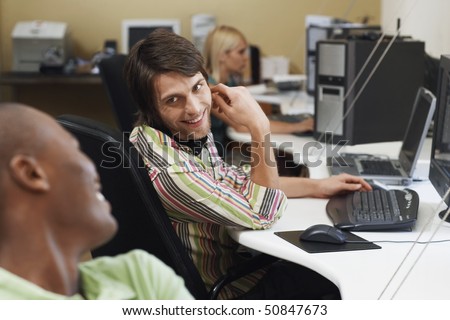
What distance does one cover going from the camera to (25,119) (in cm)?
81

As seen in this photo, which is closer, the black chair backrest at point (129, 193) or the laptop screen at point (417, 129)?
the black chair backrest at point (129, 193)

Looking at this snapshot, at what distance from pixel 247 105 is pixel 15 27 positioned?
3540 mm

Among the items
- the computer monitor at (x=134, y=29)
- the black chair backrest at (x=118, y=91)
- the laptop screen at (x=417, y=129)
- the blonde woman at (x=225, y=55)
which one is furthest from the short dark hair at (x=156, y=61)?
the computer monitor at (x=134, y=29)

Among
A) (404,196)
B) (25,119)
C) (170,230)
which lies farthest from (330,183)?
(25,119)

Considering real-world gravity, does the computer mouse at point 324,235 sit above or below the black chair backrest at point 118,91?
below

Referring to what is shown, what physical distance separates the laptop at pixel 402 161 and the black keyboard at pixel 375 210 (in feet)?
0.70

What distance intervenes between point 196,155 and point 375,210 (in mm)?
449

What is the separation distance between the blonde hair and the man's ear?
298cm

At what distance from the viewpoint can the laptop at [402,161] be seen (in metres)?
2.09

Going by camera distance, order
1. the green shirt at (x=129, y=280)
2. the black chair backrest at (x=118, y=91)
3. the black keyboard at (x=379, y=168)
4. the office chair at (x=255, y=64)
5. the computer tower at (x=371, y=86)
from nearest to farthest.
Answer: the green shirt at (x=129, y=280) → the black keyboard at (x=379, y=168) → the computer tower at (x=371, y=86) → the black chair backrest at (x=118, y=91) → the office chair at (x=255, y=64)

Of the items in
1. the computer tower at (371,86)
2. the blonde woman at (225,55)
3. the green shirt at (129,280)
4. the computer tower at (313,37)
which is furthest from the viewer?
the computer tower at (313,37)

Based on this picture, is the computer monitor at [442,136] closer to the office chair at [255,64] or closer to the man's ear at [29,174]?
the man's ear at [29,174]

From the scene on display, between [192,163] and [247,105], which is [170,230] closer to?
[192,163]

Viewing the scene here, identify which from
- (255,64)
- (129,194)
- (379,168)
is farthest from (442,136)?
(255,64)
